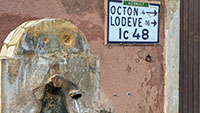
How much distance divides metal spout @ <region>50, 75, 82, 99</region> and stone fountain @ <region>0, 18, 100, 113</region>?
4cm

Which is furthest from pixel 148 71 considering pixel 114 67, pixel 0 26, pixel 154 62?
pixel 0 26

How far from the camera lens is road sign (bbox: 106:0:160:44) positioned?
154 inches

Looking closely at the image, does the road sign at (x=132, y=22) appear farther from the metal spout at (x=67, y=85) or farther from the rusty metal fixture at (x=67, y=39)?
the metal spout at (x=67, y=85)

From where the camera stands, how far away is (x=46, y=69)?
8.02 ft

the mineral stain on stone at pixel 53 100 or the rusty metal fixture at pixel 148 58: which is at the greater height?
the rusty metal fixture at pixel 148 58

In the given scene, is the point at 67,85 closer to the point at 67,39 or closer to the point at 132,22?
the point at 67,39

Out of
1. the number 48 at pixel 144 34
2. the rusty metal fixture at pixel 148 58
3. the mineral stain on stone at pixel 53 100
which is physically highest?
the number 48 at pixel 144 34

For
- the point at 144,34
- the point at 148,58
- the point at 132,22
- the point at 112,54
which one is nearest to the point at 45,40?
the point at 112,54

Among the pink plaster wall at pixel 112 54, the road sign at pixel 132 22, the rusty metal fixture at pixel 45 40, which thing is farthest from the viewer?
the road sign at pixel 132 22

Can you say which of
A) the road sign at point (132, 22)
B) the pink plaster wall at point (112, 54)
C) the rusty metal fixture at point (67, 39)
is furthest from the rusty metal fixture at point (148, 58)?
the rusty metal fixture at point (67, 39)

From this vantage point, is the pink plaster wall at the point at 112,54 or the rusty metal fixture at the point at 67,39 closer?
the rusty metal fixture at the point at 67,39

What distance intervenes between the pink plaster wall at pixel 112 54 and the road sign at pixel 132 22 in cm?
8

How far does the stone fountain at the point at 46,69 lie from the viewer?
Result: 234 centimetres

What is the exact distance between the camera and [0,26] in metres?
3.24
